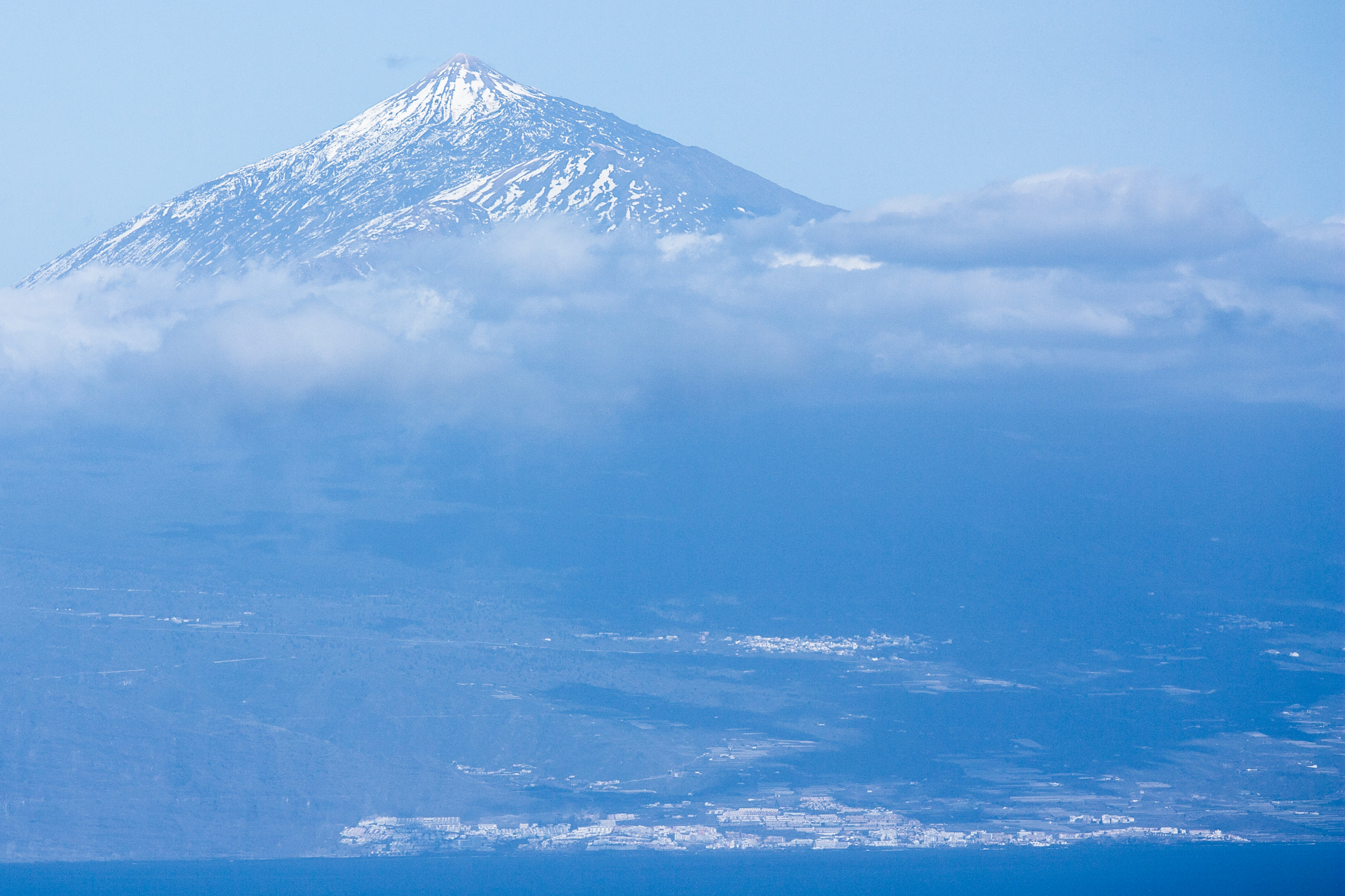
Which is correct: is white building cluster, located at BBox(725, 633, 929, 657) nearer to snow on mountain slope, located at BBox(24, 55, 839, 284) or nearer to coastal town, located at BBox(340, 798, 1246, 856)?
coastal town, located at BBox(340, 798, 1246, 856)

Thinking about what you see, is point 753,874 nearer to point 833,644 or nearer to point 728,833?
point 728,833

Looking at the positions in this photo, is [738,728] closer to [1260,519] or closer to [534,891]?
[534,891]

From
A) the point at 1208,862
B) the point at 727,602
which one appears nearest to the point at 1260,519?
the point at 727,602

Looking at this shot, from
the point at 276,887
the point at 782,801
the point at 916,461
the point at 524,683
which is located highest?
the point at 916,461

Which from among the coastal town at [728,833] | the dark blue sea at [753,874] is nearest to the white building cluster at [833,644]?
the coastal town at [728,833]

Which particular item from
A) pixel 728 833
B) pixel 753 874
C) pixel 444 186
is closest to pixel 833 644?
pixel 728 833

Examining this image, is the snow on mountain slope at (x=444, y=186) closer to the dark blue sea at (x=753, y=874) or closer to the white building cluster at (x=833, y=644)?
the white building cluster at (x=833, y=644)

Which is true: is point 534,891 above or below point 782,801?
below

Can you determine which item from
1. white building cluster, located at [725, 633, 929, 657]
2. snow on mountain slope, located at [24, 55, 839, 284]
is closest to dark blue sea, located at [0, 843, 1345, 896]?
white building cluster, located at [725, 633, 929, 657]
